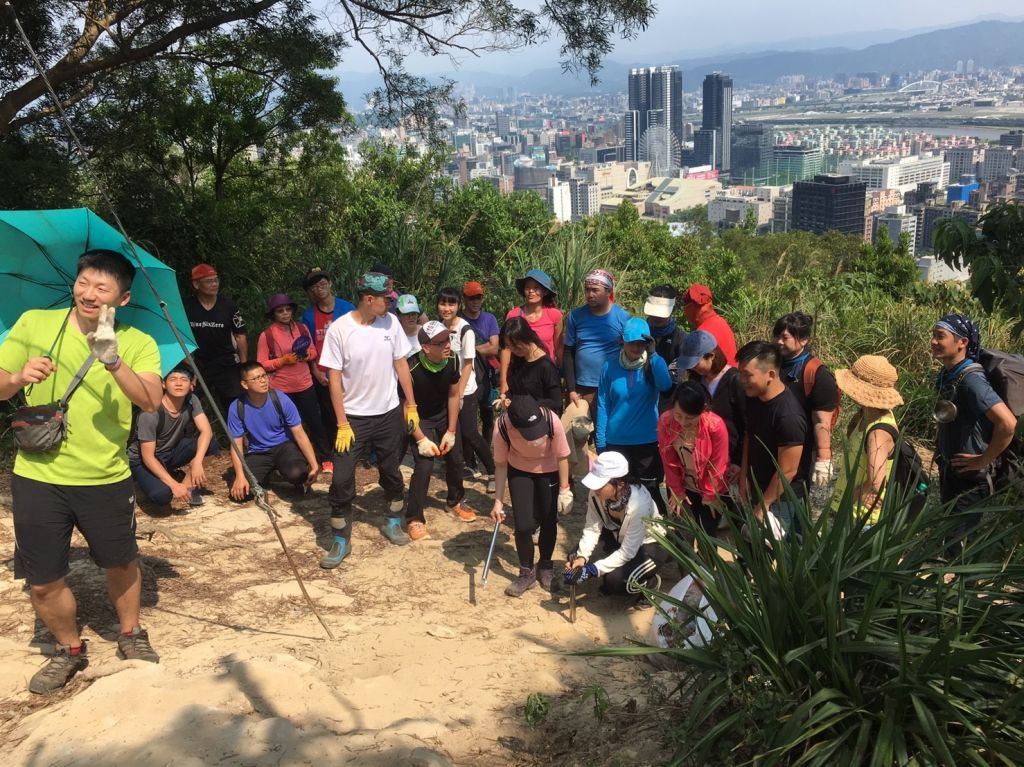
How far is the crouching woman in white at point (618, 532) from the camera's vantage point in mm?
4113

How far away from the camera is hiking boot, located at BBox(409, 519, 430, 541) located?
206 inches

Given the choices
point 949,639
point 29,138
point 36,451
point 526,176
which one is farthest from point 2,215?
point 526,176

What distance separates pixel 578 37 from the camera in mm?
7590

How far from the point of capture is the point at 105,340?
2.83 m

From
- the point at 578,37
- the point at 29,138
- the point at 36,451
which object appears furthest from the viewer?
the point at 29,138

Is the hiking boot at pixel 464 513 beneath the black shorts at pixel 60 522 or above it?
beneath

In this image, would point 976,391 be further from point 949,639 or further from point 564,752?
point 564,752

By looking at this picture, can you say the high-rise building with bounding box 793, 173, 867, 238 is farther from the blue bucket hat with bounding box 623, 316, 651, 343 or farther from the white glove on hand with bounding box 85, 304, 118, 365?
the white glove on hand with bounding box 85, 304, 118, 365

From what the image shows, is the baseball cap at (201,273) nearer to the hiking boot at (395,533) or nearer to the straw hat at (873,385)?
the hiking boot at (395,533)

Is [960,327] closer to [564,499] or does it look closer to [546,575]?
[564,499]

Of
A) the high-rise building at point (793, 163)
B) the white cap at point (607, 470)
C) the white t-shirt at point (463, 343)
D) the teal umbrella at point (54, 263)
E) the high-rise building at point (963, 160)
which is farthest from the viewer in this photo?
the high-rise building at point (793, 163)

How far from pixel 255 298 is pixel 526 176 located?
138m

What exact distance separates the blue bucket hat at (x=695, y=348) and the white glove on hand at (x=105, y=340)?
115 inches

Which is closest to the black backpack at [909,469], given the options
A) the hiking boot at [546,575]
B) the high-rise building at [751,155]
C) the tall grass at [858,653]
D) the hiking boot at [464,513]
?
the tall grass at [858,653]
